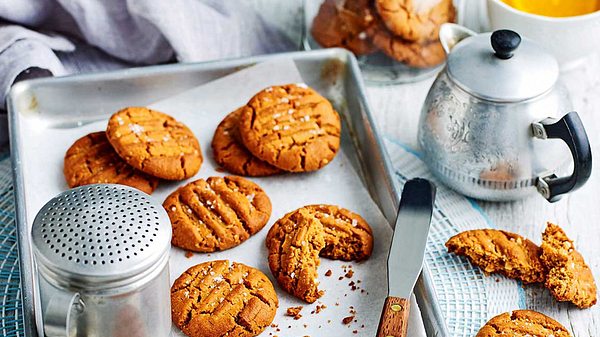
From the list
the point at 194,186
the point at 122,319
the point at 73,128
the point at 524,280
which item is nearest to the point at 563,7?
the point at 524,280

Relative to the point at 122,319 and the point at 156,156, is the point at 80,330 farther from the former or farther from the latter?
the point at 156,156

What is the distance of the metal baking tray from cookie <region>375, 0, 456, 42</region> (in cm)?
10

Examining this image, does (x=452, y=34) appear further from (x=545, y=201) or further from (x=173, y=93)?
(x=173, y=93)

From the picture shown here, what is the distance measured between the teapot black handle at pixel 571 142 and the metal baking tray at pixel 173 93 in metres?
0.26

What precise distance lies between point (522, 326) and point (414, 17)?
679 mm

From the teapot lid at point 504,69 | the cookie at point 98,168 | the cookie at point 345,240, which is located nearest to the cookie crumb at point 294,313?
the cookie at point 345,240

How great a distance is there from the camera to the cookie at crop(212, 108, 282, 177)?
1509 mm

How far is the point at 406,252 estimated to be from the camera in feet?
4.08

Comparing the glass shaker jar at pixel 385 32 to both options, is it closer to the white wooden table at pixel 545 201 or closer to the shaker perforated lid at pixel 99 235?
the white wooden table at pixel 545 201

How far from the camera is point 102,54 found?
5.78 feet

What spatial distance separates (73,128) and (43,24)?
27 cm

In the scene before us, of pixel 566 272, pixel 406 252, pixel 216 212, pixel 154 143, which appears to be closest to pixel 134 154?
pixel 154 143

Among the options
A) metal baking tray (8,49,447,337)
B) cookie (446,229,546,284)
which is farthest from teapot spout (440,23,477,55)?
cookie (446,229,546,284)

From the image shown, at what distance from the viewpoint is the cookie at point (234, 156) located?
151cm
